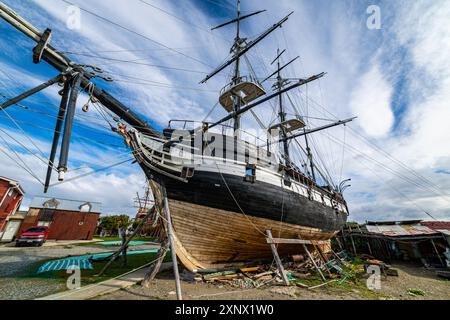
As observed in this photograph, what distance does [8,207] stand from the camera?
22234mm

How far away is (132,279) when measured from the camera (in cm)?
729

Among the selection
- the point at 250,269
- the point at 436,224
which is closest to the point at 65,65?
the point at 250,269

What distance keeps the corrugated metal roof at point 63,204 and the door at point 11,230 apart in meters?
2.75

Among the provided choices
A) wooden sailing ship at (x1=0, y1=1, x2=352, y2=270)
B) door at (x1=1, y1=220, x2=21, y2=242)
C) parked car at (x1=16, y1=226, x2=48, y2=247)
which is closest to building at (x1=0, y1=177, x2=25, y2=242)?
door at (x1=1, y1=220, x2=21, y2=242)

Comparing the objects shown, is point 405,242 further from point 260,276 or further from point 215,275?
point 215,275

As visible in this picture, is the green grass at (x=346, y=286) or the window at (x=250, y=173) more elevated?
the window at (x=250, y=173)

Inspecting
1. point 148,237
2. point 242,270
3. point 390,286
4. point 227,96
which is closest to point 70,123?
point 242,270

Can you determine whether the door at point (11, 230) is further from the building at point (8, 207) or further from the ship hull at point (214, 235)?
the ship hull at point (214, 235)

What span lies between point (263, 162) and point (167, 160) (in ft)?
15.2

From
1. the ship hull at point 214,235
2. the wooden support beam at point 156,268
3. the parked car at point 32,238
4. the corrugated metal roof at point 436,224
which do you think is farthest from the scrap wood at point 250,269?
the corrugated metal roof at point 436,224

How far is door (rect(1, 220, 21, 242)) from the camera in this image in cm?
2241

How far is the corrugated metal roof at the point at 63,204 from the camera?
1032 inches

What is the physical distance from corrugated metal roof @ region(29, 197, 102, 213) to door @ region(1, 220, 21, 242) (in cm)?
275

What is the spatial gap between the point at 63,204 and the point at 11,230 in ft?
18.9
